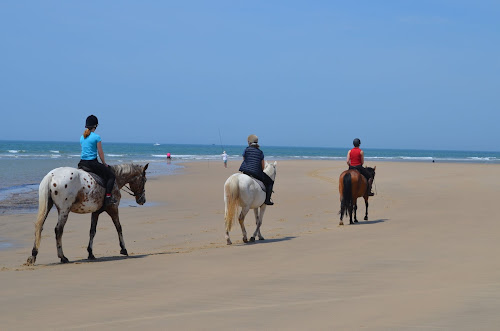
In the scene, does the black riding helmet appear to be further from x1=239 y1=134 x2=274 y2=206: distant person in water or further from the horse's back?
x1=239 y1=134 x2=274 y2=206: distant person in water

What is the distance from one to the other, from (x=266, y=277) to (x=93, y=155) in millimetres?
4027

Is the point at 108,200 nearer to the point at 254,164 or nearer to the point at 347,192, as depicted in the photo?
the point at 254,164

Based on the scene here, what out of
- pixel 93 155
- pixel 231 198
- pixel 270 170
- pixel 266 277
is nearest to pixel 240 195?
pixel 231 198

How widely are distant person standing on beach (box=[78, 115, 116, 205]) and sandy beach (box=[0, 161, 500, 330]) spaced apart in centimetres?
129

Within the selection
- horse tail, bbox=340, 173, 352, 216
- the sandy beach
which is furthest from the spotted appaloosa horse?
horse tail, bbox=340, 173, 352, 216

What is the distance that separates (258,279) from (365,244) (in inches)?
134

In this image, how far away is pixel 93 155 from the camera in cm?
967

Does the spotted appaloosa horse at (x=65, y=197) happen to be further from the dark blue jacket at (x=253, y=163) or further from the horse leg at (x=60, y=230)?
the dark blue jacket at (x=253, y=163)

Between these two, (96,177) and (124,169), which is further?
(124,169)

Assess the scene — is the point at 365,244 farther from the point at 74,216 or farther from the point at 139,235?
the point at 74,216

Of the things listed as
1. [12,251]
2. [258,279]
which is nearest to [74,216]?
[12,251]

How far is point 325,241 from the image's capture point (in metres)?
10.8

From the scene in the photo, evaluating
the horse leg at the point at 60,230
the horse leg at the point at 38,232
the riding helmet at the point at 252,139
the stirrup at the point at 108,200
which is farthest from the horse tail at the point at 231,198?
the horse leg at the point at 38,232

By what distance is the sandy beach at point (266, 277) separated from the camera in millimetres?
5273
